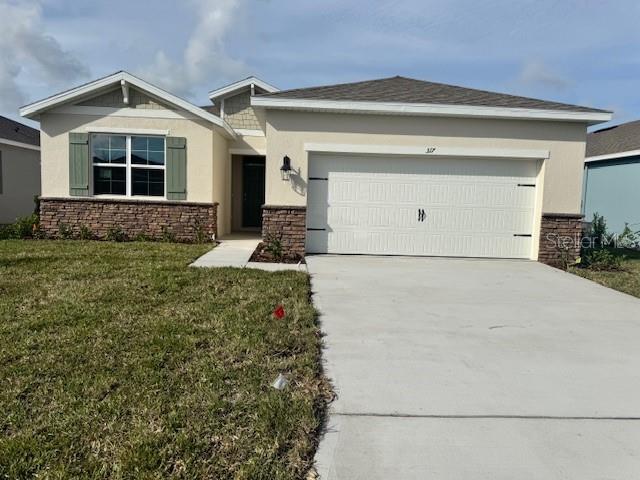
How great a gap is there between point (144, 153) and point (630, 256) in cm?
1261

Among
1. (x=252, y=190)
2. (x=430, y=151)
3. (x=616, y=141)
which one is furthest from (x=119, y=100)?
(x=616, y=141)

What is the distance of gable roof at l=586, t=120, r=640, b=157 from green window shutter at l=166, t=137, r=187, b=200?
527 inches

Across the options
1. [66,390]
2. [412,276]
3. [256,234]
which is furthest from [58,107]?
[66,390]

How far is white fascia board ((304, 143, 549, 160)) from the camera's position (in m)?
10.2

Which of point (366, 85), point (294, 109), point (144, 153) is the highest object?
point (366, 85)

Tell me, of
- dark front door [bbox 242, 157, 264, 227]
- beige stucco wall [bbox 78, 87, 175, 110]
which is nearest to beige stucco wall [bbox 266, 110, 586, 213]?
beige stucco wall [bbox 78, 87, 175, 110]

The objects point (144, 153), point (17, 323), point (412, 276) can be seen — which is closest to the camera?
point (17, 323)

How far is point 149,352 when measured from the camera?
13.9 feet

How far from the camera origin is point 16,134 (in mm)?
17125

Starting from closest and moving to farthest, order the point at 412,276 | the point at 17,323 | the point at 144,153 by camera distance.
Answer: the point at 17,323
the point at 412,276
the point at 144,153

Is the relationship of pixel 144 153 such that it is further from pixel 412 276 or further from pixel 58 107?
pixel 412 276

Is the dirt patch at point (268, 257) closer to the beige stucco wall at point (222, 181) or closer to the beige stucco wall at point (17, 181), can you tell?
the beige stucco wall at point (222, 181)

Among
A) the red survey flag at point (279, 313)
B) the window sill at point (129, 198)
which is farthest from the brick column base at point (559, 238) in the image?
the window sill at point (129, 198)

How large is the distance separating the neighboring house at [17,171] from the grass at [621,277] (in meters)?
17.2
